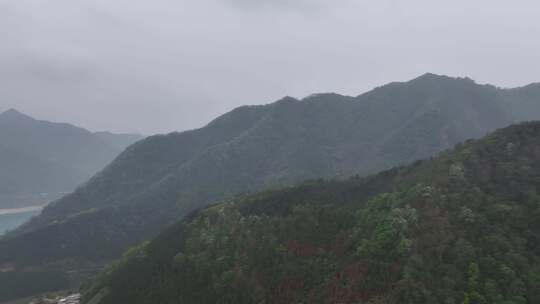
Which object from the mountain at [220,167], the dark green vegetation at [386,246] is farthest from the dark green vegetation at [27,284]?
the dark green vegetation at [386,246]

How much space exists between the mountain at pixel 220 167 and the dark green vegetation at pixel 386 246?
66.4 meters

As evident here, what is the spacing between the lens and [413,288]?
3016 cm

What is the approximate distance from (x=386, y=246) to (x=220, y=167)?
129776mm

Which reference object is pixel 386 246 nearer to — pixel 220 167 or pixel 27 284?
pixel 27 284

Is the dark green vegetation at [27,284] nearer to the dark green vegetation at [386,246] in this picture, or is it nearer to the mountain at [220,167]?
the mountain at [220,167]

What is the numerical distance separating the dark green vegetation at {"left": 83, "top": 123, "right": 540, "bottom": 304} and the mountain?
218ft

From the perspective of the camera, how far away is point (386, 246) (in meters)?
36.3

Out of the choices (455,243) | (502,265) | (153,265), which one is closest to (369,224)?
(455,243)

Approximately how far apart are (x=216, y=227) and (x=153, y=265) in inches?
357

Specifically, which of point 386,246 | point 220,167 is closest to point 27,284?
point 386,246

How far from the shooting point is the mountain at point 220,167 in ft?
388

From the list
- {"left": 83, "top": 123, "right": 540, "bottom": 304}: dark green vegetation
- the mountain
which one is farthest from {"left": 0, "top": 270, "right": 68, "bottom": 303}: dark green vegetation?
{"left": 83, "top": 123, "right": 540, "bottom": 304}: dark green vegetation

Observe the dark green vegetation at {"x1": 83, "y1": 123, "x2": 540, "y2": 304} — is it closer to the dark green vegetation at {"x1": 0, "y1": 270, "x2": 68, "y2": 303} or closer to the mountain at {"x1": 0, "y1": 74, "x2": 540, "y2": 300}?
the dark green vegetation at {"x1": 0, "y1": 270, "x2": 68, "y2": 303}

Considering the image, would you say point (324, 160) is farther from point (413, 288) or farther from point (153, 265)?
point (413, 288)
